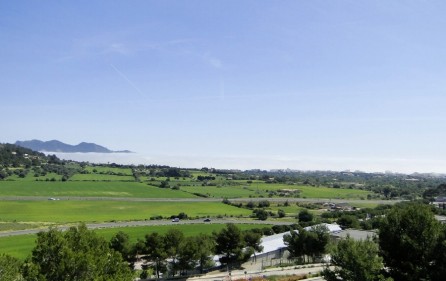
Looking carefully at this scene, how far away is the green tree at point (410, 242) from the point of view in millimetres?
26609

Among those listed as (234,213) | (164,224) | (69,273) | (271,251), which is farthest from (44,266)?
(234,213)

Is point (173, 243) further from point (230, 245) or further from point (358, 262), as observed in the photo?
point (358, 262)

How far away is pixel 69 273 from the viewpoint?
21.2 meters

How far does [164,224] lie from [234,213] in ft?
75.6

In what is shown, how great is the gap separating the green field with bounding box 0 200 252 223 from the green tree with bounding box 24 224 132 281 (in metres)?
55.7

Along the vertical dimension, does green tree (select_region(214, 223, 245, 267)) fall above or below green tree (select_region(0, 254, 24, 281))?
below

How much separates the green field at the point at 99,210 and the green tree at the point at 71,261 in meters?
55.7

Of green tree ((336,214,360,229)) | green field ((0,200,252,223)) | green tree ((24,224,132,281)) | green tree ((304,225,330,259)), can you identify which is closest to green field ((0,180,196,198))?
green field ((0,200,252,223))

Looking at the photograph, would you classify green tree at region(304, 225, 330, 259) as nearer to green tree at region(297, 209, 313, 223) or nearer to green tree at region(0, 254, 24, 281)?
green tree at region(297, 209, 313, 223)

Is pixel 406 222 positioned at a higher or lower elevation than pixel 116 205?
higher

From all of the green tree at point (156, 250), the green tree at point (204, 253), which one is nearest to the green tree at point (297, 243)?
the green tree at point (204, 253)

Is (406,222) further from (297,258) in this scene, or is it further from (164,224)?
(164,224)

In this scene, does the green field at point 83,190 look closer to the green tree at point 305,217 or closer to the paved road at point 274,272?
the green tree at point 305,217

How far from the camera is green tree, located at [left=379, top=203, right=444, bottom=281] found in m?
26.6
